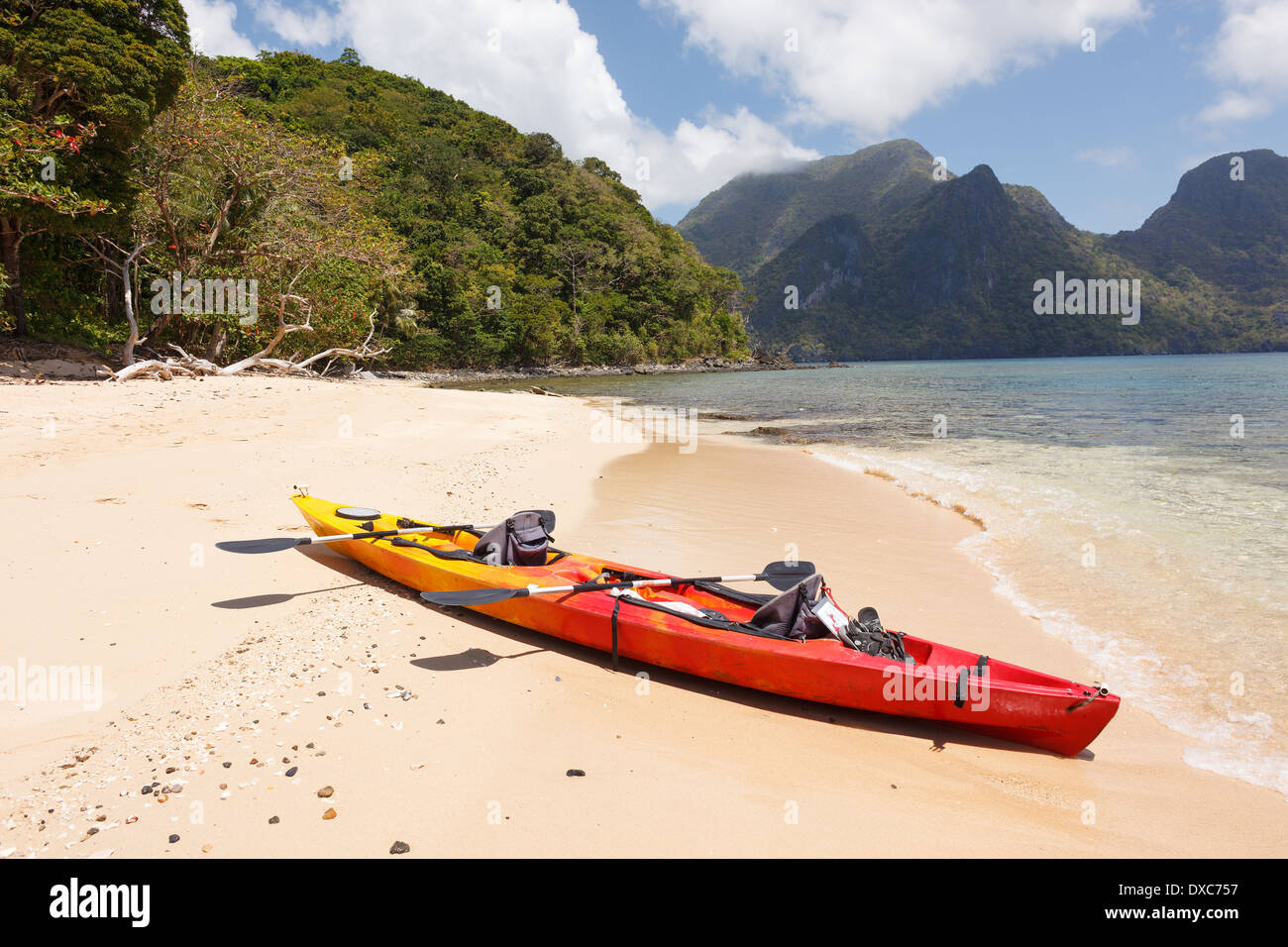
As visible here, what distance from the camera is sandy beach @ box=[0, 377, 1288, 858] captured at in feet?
8.80

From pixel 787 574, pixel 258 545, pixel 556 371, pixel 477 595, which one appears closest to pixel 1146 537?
pixel 787 574

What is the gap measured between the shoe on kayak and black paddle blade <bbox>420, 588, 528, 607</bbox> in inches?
5.7

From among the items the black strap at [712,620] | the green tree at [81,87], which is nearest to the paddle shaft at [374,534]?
the black strap at [712,620]

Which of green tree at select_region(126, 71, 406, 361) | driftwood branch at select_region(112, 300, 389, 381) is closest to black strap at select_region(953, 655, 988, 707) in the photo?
driftwood branch at select_region(112, 300, 389, 381)

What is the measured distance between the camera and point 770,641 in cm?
382

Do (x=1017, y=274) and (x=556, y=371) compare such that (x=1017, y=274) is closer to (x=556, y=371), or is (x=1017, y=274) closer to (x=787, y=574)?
(x=556, y=371)

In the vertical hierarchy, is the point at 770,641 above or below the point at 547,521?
below

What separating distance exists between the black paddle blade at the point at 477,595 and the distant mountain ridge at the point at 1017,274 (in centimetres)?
12438

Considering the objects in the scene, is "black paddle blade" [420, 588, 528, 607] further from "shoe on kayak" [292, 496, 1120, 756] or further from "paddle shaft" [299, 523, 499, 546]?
"paddle shaft" [299, 523, 499, 546]

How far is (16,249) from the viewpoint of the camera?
13.8 metres

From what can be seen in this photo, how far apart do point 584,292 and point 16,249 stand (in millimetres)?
44522

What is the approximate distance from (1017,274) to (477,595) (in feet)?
536
